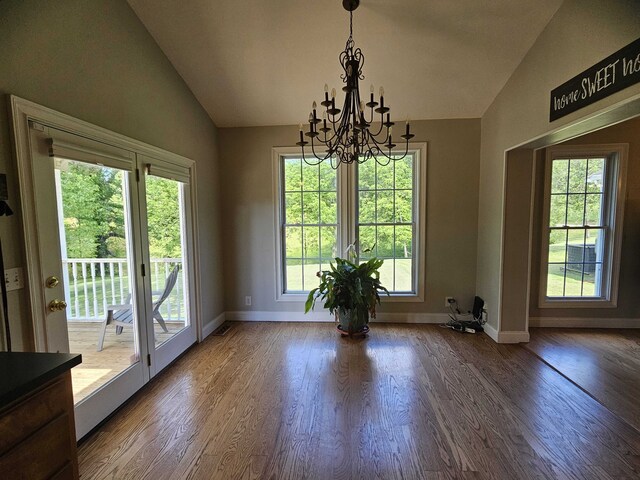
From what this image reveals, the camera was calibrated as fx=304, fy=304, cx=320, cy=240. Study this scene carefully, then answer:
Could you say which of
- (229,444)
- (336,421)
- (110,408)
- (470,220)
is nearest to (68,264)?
(110,408)

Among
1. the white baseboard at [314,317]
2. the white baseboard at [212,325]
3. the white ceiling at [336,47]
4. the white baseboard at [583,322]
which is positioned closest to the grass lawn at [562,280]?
the white baseboard at [583,322]

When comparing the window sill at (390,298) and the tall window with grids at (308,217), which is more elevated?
the tall window with grids at (308,217)

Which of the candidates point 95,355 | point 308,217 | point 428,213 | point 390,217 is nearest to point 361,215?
point 390,217

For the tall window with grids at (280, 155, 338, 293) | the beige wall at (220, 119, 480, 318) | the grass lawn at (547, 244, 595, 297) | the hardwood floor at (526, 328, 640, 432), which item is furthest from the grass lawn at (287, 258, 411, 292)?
the grass lawn at (547, 244, 595, 297)

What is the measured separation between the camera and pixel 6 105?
1.49m

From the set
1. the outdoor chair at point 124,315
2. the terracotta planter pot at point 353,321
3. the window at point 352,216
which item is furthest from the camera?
the window at point 352,216

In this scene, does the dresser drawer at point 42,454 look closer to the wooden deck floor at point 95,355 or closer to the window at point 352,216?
the wooden deck floor at point 95,355

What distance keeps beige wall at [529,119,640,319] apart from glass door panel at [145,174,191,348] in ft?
13.1

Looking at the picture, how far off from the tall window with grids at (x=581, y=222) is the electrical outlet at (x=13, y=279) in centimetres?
467

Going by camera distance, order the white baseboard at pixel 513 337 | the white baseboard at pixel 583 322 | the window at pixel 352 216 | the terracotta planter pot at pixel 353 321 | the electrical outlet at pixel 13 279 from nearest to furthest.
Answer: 1. the electrical outlet at pixel 13 279
2. the white baseboard at pixel 513 337
3. the terracotta planter pot at pixel 353 321
4. the white baseboard at pixel 583 322
5. the window at pixel 352 216

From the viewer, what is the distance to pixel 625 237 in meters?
3.54

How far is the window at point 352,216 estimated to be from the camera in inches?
150

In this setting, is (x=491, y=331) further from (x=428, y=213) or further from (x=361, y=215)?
(x=361, y=215)

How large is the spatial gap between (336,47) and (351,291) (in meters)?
2.38
